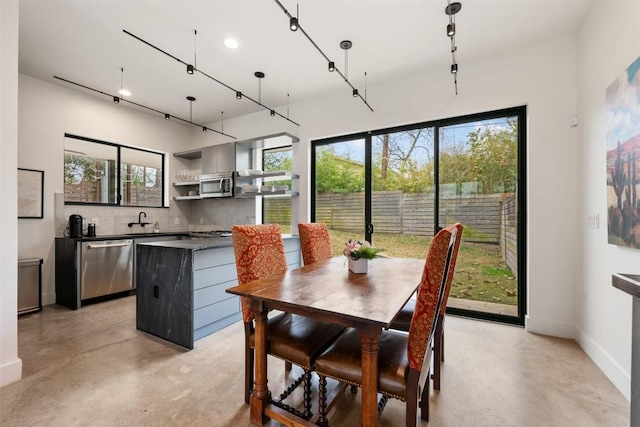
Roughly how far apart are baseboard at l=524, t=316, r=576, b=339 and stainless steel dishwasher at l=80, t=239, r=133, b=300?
5274 mm

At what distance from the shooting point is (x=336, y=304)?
137 centimetres

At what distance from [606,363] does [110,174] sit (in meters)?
6.44

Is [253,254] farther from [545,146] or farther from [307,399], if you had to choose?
[545,146]

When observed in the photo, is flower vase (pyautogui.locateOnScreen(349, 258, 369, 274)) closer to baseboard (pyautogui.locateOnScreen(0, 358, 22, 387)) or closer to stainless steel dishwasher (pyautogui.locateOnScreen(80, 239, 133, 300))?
baseboard (pyautogui.locateOnScreen(0, 358, 22, 387))

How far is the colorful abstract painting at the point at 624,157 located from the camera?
69.9 inches

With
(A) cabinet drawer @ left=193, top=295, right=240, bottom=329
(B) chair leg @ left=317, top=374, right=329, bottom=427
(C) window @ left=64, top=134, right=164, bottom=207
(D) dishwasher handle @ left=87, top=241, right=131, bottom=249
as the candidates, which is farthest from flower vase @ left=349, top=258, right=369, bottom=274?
(C) window @ left=64, top=134, right=164, bottom=207

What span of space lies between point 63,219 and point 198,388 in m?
3.62

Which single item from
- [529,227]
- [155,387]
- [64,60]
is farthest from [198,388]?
[64,60]

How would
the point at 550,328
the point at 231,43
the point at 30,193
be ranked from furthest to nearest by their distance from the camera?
the point at 30,193 < the point at 231,43 < the point at 550,328

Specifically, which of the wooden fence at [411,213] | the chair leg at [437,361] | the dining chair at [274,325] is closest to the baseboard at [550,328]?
the wooden fence at [411,213]

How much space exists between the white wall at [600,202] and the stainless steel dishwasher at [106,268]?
5485 mm

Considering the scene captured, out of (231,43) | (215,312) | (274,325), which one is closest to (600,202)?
(274,325)

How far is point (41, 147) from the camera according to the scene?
12.2ft

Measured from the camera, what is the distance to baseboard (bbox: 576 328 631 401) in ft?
6.20
